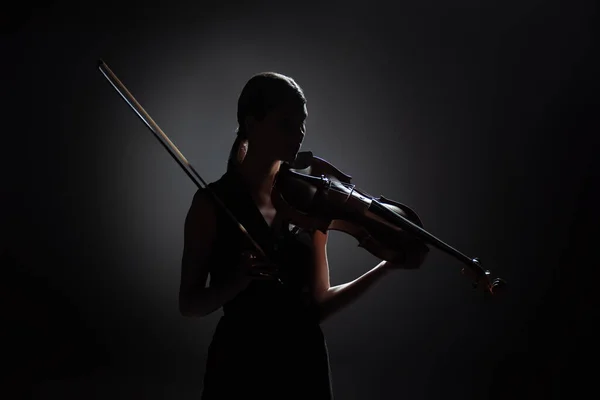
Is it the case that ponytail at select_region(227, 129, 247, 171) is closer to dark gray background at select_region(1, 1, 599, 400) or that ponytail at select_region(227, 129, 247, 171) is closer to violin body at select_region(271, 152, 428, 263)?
violin body at select_region(271, 152, 428, 263)

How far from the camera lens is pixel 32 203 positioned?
5.34 feet

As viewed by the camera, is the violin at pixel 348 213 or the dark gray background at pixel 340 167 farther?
the dark gray background at pixel 340 167

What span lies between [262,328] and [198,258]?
0.16 meters

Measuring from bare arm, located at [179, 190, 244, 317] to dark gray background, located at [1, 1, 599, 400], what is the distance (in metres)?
0.80

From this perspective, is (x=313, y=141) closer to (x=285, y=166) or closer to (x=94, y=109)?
(x=94, y=109)

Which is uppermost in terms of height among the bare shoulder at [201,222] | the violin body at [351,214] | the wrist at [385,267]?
the bare shoulder at [201,222]

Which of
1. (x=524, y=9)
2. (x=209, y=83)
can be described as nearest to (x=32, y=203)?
(x=209, y=83)

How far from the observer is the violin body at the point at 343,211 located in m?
0.90

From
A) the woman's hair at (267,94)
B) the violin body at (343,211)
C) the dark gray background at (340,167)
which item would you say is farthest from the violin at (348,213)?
the dark gray background at (340,167)

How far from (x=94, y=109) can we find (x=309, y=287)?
1023mm

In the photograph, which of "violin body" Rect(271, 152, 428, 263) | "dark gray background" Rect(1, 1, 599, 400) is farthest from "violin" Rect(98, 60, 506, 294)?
"dark gray background" Rect(1, 1, 599, 400)

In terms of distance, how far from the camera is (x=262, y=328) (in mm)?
888

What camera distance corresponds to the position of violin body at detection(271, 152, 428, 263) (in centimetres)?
90

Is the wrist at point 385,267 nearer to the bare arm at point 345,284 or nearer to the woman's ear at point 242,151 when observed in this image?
the bare arm at point 345,284
